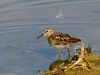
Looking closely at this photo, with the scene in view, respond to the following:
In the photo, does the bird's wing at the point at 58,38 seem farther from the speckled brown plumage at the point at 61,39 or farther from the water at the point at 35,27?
the water at the point at 35,27

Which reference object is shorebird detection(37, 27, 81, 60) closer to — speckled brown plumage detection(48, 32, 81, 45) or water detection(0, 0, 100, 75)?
speckled brown plumage detection(48, 32, 81, 45)

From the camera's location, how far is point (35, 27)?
10.6 m

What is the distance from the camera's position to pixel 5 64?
820cm

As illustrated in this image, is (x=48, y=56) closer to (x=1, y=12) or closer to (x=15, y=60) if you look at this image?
(x=15, y=60)

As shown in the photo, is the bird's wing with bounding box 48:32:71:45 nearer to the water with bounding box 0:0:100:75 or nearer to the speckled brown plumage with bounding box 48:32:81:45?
the speckled brown plumage with bounding box 48:32:81:45

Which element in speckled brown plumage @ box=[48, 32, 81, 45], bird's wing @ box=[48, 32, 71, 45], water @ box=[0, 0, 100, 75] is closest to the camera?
water @ box=[0, 0, 100, 75]

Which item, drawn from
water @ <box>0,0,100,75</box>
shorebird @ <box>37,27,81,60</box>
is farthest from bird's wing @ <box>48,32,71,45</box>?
water @ <box>0,0,100,75</box>

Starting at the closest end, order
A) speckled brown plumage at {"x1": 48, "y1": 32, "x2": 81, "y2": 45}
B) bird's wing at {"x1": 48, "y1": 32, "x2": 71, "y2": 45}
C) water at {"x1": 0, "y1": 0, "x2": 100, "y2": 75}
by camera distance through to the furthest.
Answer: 1. water at {"x1": 0, "y1": 0, "x2": 100, "y2": 75}
2. speckled brown plumage at {"x1": 48, "y1": 32, "x2": 81, "y2": 45}
3. bird's wing at {"x1": 48, "y1": 32, "x2": 71, "y2": 45}

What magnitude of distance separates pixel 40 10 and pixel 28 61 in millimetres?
3782

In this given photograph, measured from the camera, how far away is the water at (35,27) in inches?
328

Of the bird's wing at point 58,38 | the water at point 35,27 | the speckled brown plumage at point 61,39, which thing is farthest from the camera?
the bird's wing at point 58,38

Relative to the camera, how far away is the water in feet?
27.3

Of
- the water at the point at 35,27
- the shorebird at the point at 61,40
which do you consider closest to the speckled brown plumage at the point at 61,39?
the shorebird at the point at 61,40

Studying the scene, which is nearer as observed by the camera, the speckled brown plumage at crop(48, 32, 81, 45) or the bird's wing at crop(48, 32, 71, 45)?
the speckled brown plumage at crop(48, 32, 81, 45)
